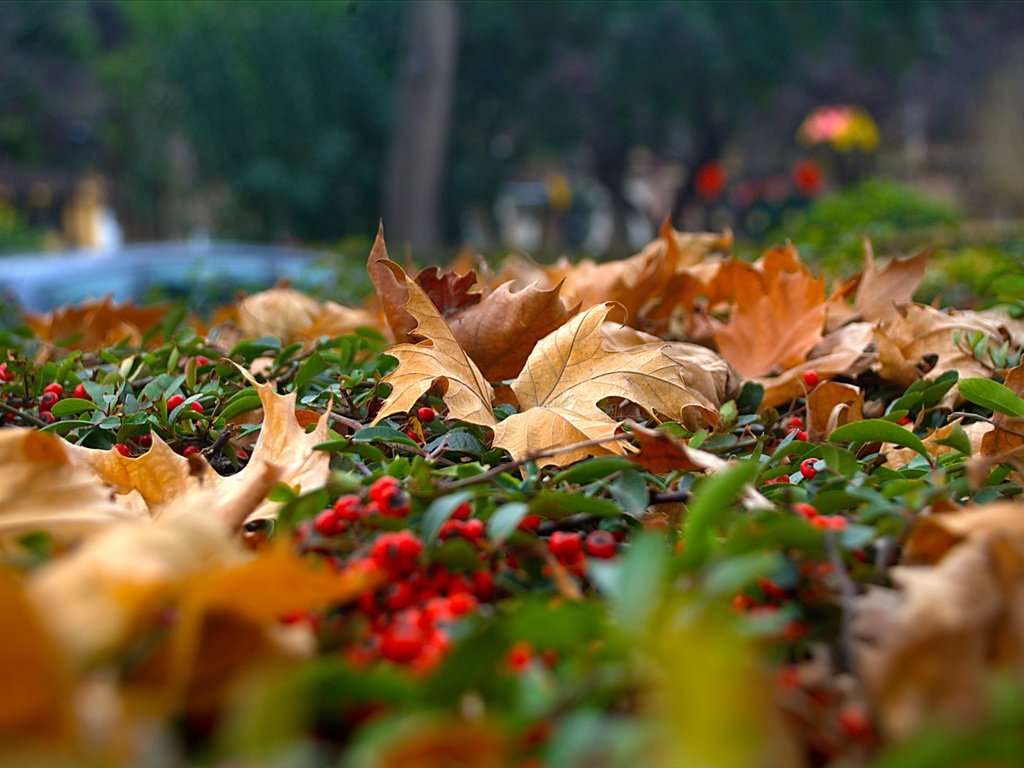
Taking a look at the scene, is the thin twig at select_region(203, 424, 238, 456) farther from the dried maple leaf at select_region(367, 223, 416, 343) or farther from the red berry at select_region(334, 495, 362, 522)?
the red berry at select_region(334, 495, 362, 522)

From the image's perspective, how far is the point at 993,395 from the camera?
1.20m

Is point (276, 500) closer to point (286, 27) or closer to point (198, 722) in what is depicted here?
point (198, 722)

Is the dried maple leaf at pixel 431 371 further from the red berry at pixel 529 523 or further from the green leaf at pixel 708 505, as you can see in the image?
the green leaf at pixel 708 505

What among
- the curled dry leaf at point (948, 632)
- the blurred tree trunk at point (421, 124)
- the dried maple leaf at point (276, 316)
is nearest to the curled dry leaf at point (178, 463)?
the curled dry leaf at point (948, 632)

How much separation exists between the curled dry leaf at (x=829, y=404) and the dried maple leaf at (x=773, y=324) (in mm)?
202

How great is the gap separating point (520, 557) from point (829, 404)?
2.12ft

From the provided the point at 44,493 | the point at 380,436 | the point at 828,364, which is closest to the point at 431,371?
the point at 380,436

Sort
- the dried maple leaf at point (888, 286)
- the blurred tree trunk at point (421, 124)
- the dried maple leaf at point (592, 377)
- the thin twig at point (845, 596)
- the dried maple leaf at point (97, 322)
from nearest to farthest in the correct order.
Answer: the thin twig at point (845, 596) < the dried maple leaf at point (592, 377) < the dried maple leaf at point (888, 286) < the dried maple leaf at point (97, 322) < the blurred tree trunk at point (421, 124)

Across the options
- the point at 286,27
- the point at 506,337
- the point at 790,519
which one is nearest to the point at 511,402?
the point at 506,337

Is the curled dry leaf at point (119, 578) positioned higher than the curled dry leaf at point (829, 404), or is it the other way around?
the curled dry leaf at point (119, 578)

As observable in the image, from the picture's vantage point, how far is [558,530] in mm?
983

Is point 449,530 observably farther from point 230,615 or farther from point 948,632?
point 948,632

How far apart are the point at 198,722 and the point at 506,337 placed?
0.85 meters

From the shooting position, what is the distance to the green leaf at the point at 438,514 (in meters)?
0.87
